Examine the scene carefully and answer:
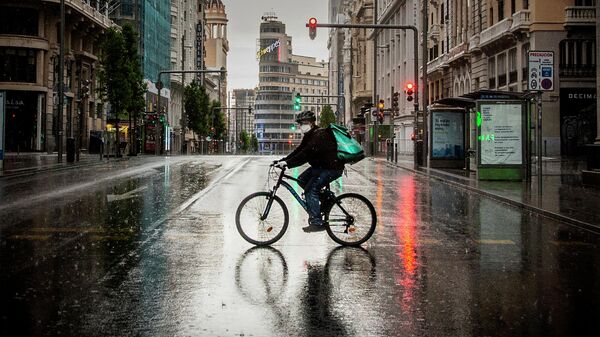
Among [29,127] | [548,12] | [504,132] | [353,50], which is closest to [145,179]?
[504,132]

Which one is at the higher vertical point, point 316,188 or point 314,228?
point 316,188

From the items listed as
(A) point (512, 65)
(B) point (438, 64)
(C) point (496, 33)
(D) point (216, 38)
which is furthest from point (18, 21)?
(D) point (216, 38)

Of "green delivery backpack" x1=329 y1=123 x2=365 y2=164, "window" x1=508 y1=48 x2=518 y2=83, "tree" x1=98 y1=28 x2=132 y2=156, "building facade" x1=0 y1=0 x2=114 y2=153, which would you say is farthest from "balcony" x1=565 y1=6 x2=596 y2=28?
"green delivery backpack" x1=329 y1=123 x2=365 y2=164

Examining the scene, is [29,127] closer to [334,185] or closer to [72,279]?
[334,185]

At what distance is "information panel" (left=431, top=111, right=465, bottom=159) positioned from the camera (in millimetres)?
30781

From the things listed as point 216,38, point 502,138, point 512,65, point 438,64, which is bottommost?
point 502,138

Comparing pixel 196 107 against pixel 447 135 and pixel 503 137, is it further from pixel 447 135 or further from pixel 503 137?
pixel 503 137

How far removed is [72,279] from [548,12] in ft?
123

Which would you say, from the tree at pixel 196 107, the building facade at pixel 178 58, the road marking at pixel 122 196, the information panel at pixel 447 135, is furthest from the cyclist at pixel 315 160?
the building facade at pixel 178 58

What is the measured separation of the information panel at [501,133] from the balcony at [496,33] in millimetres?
20324

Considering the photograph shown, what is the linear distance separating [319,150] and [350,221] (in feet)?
3.47

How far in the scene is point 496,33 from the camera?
42719mm

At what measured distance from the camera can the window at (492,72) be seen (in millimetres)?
45156

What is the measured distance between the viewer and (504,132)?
21812 millimetres
